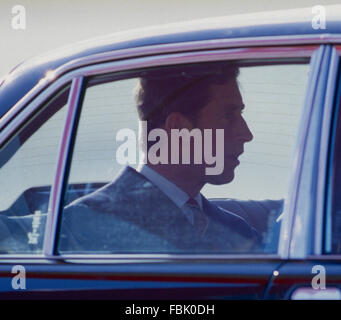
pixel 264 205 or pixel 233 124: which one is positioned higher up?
pixel 233 124

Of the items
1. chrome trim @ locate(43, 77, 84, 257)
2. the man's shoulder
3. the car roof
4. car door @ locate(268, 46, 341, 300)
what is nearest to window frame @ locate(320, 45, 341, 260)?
car door @ locate(268, 46, 341, 300)

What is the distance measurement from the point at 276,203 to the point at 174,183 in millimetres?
325

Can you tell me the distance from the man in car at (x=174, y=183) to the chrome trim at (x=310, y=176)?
0.16 m

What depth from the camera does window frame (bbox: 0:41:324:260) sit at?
8.80ft

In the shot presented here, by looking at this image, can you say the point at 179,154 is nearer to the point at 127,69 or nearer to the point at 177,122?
the point at 177,122

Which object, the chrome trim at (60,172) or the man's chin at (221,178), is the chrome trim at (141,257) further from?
the man's chin at (221,178)

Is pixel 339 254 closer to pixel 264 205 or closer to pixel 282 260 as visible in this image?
pixel 282 260

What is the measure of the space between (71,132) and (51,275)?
1.40 ft

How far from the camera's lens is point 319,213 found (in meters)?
2.61

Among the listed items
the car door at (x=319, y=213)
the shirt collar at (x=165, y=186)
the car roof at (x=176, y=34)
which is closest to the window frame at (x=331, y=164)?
the car door at (x=319, y=213)

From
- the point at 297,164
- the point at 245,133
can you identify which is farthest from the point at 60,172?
the point at 297,164

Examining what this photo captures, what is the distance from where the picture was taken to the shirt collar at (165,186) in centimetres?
291
